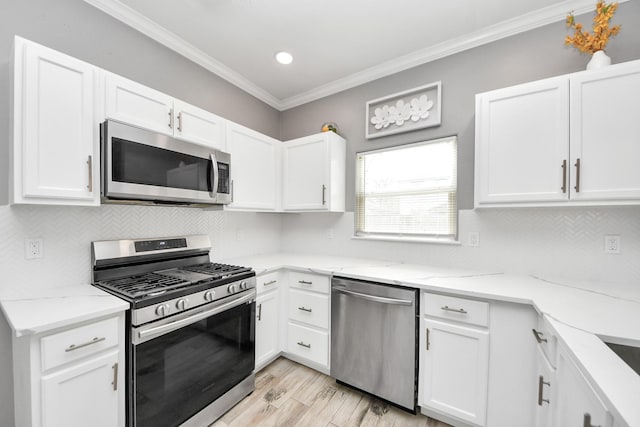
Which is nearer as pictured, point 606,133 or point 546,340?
point 546,340

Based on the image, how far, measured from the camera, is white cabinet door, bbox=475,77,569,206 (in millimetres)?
1602

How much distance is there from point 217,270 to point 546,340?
6.60ft

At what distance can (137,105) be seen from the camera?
1644 mm

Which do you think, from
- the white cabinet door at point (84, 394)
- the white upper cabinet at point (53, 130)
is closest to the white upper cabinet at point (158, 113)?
the white upper cabinet at point (53, 130)

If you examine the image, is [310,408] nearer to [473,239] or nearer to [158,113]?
[473,239]

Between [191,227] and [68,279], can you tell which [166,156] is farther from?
[68,279]

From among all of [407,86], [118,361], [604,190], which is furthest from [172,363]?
[407,86]

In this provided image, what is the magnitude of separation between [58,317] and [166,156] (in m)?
1.02

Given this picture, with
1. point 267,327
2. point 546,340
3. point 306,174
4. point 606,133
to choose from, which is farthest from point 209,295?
point 606,133

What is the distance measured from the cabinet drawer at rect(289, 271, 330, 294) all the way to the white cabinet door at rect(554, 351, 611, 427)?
142cm

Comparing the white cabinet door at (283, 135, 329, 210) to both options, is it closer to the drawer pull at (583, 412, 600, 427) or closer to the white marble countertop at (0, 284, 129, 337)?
the white marble countertop at (0, 284, 129, 337)

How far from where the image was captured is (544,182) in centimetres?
164

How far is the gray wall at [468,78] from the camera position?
1.78 meters

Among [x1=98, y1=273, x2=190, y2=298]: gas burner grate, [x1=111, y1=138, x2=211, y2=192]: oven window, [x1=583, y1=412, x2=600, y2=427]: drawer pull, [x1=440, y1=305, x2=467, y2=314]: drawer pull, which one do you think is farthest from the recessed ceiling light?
[x1=583, y1=412, x2=600, y2=427]: drawer pull
